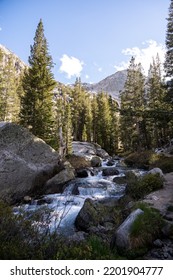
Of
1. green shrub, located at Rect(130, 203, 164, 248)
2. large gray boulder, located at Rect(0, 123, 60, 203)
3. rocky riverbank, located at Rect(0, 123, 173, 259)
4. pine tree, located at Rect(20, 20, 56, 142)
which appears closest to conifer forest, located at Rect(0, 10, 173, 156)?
pine tree, located at Rect(20, 20, 56, 142)

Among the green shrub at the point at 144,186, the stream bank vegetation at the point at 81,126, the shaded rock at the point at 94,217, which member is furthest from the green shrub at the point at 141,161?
the shaded rock at the point at 94,217

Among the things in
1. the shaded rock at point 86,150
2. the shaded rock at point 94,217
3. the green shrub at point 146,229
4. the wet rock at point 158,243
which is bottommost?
the shaded rock at point 94,217

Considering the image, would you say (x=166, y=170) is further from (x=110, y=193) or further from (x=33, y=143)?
(x=33, y=143)

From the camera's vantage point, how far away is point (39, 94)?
28.7m

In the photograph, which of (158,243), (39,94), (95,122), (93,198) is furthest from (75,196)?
(95,122)

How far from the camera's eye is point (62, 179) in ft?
57.4

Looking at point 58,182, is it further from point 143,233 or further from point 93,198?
point 143,233

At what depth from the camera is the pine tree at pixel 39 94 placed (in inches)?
1065

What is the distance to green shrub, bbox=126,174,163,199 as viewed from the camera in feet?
41.3

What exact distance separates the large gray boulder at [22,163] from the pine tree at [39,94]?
905 centimetres

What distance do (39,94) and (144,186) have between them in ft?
64.8

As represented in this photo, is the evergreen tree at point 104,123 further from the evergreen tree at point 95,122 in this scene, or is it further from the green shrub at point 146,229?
the green shrub at point 146,229

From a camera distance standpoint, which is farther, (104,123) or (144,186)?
(104,123)
